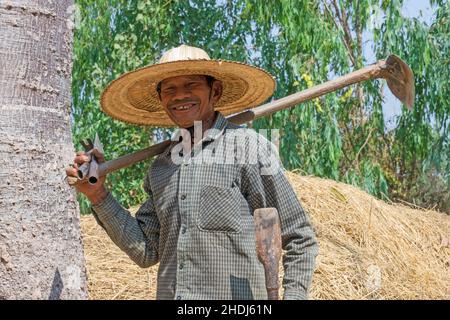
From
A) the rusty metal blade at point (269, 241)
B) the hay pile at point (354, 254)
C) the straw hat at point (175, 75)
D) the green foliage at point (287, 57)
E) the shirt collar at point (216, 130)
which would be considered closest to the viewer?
the rusty metal blade at point (269, 241)

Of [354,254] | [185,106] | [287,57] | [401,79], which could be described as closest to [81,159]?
[185,106]

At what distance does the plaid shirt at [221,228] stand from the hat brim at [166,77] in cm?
24

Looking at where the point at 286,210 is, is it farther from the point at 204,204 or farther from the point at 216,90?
the point at 216,90

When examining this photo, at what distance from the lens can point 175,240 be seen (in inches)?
118

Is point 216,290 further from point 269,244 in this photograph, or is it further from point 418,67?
point 418,67

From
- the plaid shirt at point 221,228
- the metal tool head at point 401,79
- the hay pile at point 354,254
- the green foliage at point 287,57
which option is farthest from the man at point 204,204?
the green foliage at point 287,57

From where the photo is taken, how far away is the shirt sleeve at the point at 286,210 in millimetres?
2959

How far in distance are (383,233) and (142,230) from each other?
3323 millimetres

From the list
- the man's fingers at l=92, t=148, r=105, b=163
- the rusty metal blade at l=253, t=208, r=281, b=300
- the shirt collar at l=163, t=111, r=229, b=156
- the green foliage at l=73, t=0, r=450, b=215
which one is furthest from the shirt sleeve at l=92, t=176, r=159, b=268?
the green foliage at l=73, t=0, r=450, b=215

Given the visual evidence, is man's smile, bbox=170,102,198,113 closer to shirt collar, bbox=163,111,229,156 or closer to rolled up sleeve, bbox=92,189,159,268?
shirt collar, bbox=163,111,229,156

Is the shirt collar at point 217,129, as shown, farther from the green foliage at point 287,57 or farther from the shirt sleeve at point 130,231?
the green foliage at point 287,57

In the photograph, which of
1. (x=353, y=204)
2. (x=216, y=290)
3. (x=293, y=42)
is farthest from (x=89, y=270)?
(x=293, y=42)

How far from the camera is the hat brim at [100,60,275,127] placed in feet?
10.5

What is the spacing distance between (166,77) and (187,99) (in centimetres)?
19
